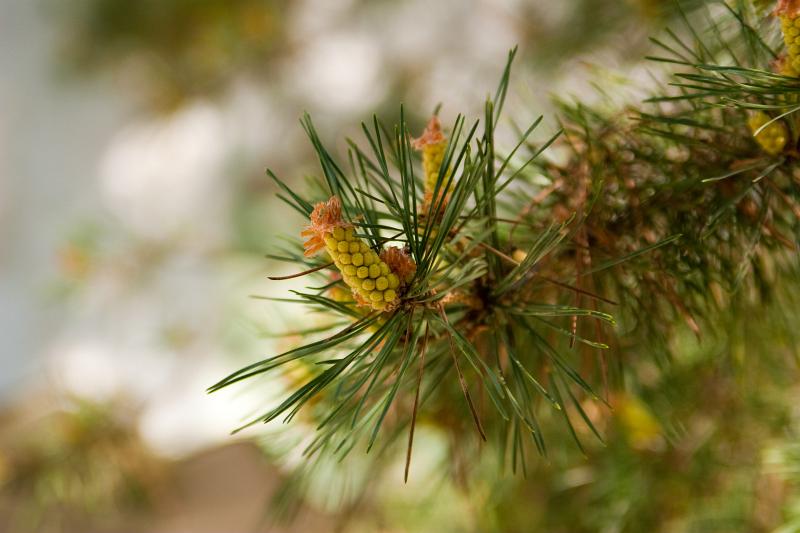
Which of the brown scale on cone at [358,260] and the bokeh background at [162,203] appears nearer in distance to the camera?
the brown scale on cone at [358,260]

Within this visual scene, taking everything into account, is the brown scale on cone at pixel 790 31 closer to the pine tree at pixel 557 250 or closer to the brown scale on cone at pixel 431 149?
the pine tree at pixel 557 250

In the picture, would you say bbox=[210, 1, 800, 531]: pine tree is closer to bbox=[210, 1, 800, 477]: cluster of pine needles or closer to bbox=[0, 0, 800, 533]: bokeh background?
bbox=[210, 1, 800, 477]: cluster of pine needles

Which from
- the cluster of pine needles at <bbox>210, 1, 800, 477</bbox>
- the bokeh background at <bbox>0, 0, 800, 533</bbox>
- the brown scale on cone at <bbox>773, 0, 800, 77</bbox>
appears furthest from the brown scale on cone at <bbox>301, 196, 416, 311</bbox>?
the bokeh background at <bbox>0, 0, 800, 533</bbox>

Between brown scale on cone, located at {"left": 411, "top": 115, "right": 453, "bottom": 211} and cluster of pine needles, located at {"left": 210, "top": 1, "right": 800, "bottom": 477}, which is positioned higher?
brown scale on cone, located at {"left": 411, "top": 115, "right": 453, "bottom": 211}

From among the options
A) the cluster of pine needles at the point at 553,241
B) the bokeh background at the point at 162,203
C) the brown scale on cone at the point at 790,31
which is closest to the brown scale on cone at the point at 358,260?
the cluster of pine needles at the point at 553,241

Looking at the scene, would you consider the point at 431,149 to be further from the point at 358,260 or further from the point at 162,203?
the point at 162,203

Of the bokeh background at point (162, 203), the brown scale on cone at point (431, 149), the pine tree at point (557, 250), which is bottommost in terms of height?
the pine tree at point (557, 250)
